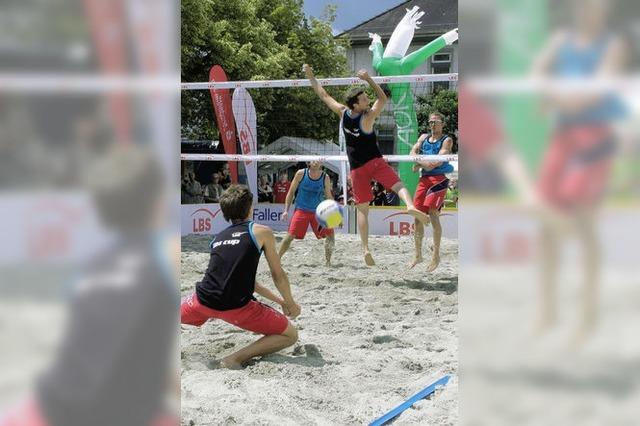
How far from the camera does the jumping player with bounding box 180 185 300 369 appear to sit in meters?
3.26

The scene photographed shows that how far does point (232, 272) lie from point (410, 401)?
1034mm

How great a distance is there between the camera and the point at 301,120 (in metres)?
20.0

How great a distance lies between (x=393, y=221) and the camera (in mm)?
10211

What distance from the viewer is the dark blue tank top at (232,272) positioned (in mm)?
3248

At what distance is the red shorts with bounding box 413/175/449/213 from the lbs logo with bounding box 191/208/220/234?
5260mm
